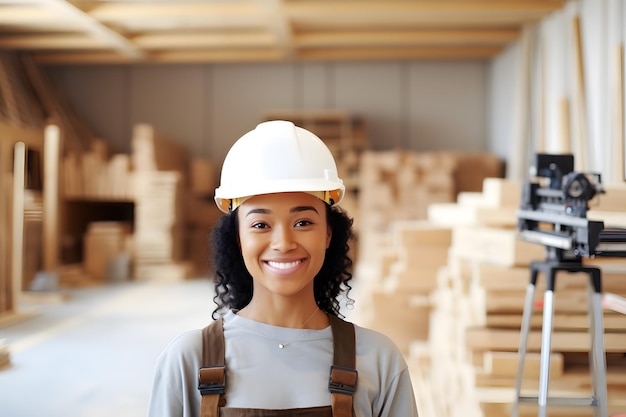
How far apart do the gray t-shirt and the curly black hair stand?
193 mm

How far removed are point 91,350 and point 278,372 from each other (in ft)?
10.9

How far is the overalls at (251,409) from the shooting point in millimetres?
1560

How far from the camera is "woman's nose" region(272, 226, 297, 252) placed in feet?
5.32

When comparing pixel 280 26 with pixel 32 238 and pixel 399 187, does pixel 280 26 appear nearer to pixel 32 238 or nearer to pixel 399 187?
pixel 399 187

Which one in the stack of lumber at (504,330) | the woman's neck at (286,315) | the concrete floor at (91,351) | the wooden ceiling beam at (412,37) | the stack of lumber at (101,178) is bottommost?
the concrete floor at (91,351)

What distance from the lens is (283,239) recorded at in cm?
162

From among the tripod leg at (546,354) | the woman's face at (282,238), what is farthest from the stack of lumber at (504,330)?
the woman's face at (282,238)

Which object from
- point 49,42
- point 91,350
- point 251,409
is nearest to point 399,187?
point 91,350

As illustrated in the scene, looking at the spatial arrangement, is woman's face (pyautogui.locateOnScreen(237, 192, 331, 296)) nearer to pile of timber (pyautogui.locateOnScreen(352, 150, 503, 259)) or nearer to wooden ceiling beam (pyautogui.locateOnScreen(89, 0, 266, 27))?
wooden ceiling beam (pyautogui.locateOnScreen(89, 0, 266, 27))

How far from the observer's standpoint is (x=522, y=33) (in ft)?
28.2

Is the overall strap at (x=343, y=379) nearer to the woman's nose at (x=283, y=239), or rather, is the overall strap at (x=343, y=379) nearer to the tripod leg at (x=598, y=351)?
the woman's nose at (x=283, y=239)

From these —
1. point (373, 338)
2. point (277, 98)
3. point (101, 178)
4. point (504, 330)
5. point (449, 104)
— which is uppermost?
point (277, 98)

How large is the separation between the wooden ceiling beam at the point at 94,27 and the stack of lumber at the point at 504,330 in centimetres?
507

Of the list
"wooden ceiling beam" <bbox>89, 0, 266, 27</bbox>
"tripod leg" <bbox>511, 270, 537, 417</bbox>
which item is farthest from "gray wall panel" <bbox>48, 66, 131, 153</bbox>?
"tripod leg" <bbox>511, 270, 537, 417</bbox>
